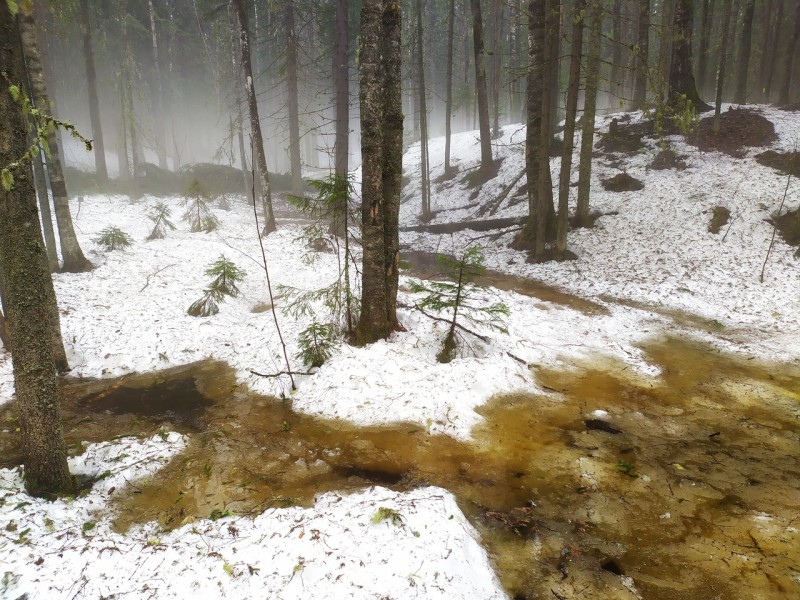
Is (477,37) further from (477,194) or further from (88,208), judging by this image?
(88,208)

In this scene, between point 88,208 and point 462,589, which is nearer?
point 462,589

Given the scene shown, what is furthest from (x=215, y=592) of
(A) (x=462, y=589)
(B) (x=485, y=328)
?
(B) (x=485, y=328)

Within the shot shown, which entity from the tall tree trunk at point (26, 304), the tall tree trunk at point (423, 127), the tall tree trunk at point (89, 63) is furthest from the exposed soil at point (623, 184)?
the tall tree trunk at point (89, 63)

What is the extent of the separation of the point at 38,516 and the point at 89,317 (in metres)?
6.03

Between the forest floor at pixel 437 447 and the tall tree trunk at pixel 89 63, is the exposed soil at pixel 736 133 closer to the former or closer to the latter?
the forest floor at pixel 437 447

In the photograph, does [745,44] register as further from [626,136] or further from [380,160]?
[380,160]

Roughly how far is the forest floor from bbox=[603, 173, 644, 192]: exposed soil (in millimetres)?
4749

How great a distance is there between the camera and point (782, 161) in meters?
15.1

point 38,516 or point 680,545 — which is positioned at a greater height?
point 38,516

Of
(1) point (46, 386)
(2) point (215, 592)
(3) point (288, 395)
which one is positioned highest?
(1) point (46, 386)

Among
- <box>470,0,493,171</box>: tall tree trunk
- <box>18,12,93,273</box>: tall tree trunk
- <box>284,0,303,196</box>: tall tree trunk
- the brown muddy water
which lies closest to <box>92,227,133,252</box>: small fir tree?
<box>18,12,93,273</box>: tall tree trunk

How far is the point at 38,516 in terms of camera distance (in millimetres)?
4012

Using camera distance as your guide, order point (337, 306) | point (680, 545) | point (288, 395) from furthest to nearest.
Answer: point (337, 306) < point (288, 395) < point (680, 545)

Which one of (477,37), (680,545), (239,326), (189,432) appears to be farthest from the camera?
(477,37)
